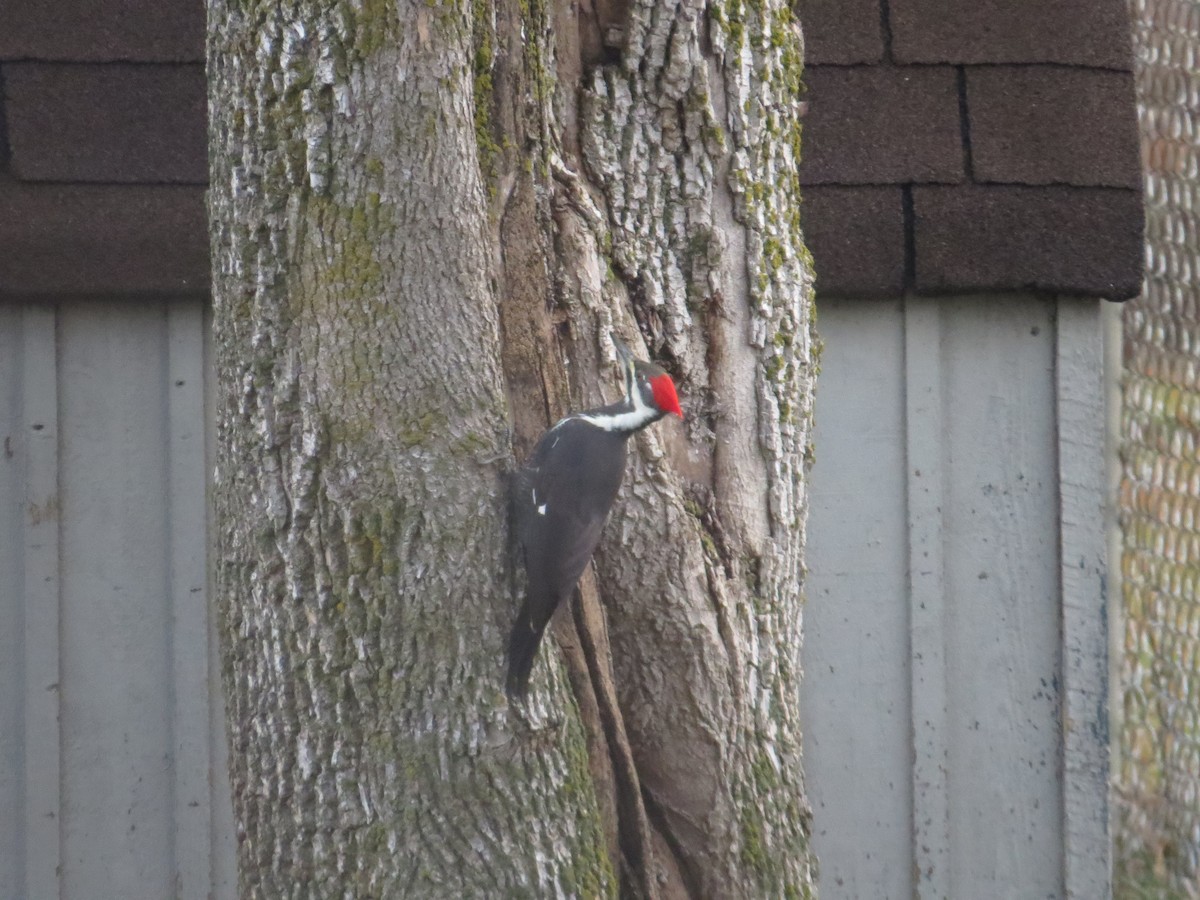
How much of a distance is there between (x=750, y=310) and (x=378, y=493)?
0.83 meters

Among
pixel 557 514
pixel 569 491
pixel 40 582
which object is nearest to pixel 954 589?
pixel 569 491

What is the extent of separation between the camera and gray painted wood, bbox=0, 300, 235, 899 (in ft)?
12.4

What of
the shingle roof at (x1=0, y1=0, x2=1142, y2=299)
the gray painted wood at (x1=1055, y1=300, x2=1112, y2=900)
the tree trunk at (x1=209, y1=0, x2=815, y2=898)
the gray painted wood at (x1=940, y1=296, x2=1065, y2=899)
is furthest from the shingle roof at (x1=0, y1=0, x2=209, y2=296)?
the gray painted wood at (x1=1055, y1=300, x2=1112, y2=900)

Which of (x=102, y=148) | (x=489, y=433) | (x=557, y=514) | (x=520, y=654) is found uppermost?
(x=102, y=148)

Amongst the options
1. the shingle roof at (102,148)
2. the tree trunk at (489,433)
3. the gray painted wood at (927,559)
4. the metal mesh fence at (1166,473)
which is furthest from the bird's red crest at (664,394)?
the metal mesh fence at (1166,473)

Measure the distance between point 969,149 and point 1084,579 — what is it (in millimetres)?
1243

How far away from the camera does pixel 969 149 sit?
3.94 meters

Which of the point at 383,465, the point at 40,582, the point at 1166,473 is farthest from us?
the point at 1166,473

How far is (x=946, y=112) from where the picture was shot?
394 centimetres

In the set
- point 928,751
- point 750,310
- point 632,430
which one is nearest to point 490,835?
point 632,430

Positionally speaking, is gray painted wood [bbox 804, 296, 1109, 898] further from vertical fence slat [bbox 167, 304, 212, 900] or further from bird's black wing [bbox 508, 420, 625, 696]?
vertical fence slat [bbox 167, 304, 212, 900]

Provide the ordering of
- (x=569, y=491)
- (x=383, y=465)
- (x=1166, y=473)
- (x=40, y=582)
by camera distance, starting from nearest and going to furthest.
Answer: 1. (x=383, y=465)
2. (x=569, y=491)
3. (x=40, y=582)
4. (x=1166, y=473)

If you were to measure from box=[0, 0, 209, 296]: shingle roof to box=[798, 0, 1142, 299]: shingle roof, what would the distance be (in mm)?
1697

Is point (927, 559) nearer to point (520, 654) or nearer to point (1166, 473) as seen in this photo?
point (1166, 473)
